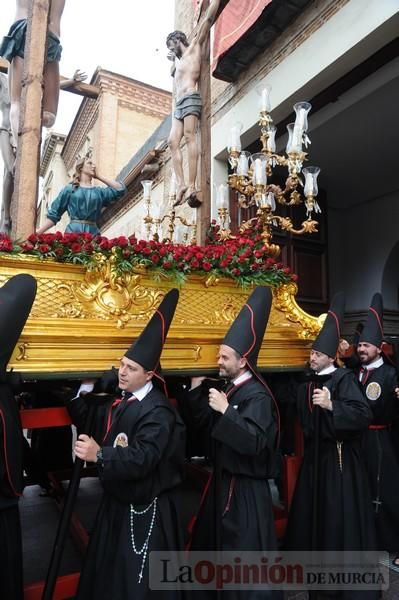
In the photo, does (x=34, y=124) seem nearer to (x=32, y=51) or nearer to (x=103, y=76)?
(x=32, y=51)

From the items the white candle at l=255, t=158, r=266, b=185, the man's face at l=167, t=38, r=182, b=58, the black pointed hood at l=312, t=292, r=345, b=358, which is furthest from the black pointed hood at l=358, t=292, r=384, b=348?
the man's face at l=167, t=38, r=182, b=58

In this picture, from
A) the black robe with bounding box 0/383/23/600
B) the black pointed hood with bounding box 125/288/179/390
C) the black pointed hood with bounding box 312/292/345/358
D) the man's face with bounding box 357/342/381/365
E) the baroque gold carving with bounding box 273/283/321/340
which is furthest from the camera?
the man's face with bounding box 357/342/381/365

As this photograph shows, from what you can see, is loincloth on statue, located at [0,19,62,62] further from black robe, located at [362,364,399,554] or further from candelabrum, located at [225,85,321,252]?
black robe, located at [362,364,399,554]

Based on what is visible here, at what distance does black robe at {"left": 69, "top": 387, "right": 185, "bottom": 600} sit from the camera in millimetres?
1917

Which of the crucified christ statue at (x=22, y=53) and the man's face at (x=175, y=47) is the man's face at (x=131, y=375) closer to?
the crucified christ statue at (x=22, y=53)

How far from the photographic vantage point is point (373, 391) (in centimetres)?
353

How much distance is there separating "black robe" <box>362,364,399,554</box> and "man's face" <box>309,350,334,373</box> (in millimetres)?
892

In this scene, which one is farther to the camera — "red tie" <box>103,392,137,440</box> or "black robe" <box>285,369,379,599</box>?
"black robe" <box>285,369,379,599</box>

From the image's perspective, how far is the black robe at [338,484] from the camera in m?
2.67

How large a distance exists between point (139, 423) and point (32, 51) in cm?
247

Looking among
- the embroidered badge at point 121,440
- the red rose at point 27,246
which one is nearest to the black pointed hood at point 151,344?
the embroidered badge at point 121,440

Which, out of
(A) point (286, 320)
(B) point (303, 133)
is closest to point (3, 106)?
(B) point (303, 133)

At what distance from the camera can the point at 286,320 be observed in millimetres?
3250

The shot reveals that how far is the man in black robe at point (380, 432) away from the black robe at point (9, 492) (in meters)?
2.66
